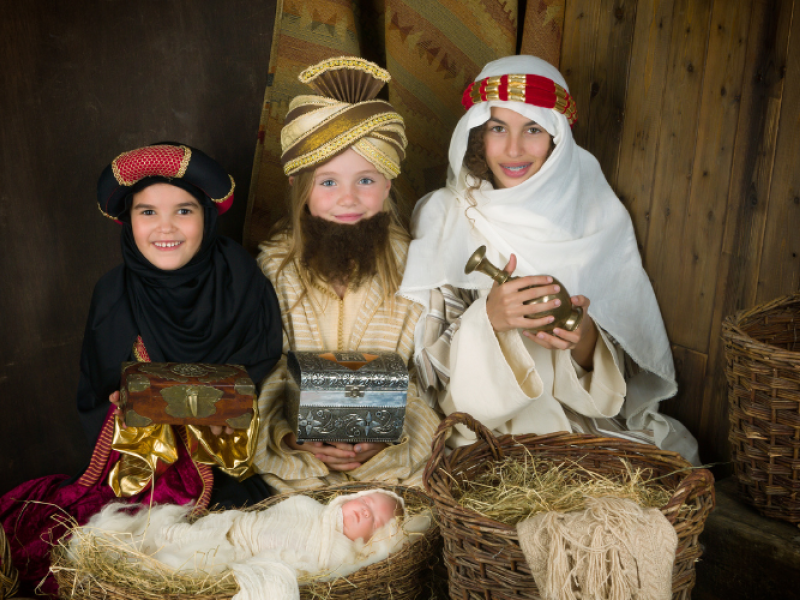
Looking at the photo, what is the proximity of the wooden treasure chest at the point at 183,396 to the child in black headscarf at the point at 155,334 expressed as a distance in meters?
0.19

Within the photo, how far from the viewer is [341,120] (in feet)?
9.18

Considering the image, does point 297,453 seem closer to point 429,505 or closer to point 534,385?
point 429,505

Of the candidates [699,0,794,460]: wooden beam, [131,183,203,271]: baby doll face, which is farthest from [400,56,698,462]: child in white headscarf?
[131,183,203,271]: baby doll face

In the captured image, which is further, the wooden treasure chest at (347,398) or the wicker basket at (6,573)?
the wooden treasure chest at (347,398)

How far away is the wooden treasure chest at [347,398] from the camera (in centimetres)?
254

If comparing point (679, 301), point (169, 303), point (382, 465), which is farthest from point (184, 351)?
point (679, 301)

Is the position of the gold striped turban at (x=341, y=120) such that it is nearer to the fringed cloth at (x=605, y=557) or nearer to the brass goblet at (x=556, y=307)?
the brass goblet at (x=556, y=307)

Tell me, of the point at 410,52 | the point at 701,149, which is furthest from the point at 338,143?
the point at 701,149

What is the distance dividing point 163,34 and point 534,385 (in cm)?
217

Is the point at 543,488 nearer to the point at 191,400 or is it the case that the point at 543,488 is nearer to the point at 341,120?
the point at 191,400

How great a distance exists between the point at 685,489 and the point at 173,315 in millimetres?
1710

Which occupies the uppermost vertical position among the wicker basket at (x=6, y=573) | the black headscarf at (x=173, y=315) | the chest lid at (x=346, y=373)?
the black headscarf at (x=173, y=315)

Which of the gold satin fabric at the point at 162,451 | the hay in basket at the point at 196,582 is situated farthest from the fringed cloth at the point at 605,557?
the gold satin fabric at the point at 162,451

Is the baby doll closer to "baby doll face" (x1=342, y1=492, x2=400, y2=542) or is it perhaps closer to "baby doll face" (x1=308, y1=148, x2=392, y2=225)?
"baby doll face" (x1=342, y1=492, x2=400, y2=542)
